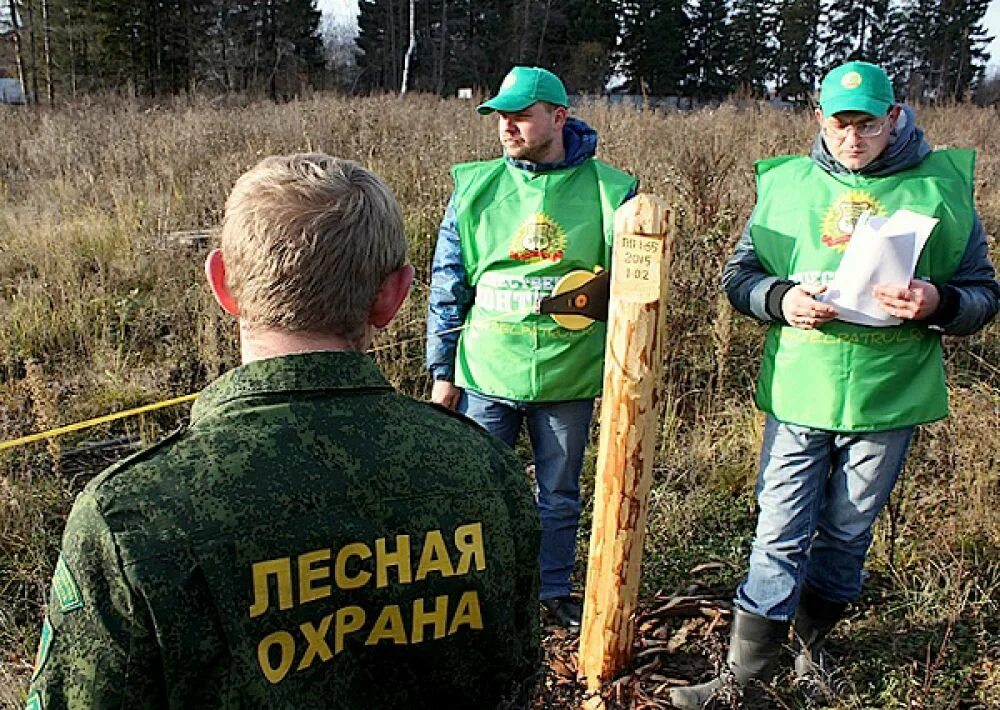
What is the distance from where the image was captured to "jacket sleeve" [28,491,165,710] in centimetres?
93

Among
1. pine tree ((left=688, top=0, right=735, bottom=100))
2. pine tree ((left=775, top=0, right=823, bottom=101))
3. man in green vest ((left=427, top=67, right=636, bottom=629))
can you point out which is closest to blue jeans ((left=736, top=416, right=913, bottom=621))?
man in green vest ((left=427, top=67, right=636, bottom=629))

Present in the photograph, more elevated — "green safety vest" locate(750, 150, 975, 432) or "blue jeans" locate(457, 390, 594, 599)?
"green safety vest" locate(750, 150, 975, 432)

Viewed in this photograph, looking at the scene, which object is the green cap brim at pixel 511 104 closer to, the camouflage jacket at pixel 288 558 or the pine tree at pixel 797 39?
the camouflage jacket at pixel 288 558

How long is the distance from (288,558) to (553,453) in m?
1.97

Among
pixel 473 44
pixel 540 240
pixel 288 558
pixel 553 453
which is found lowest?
pixel 553 453

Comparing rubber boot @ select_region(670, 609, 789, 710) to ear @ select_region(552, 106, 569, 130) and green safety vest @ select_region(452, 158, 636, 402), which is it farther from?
ear @ select_region(552, 106, 569, 130)

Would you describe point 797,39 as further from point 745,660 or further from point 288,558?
point 288,558

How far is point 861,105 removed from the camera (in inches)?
89.5

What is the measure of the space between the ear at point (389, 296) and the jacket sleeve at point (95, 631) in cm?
42

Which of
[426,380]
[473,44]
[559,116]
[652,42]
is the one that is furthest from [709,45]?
[559,116]

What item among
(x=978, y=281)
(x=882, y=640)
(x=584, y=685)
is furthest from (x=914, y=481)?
(x=584, y=685)

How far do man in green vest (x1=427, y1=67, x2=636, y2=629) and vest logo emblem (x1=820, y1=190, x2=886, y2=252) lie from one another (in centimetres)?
66

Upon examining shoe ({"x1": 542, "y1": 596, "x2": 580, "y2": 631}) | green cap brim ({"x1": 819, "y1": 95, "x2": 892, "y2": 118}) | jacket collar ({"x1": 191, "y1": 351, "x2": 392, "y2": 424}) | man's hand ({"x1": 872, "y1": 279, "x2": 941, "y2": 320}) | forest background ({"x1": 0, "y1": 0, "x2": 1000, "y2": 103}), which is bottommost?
shoe ({"x1": 542, "y1": 596, "x2": 580, "y2": 631})

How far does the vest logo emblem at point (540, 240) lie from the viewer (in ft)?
9.03
